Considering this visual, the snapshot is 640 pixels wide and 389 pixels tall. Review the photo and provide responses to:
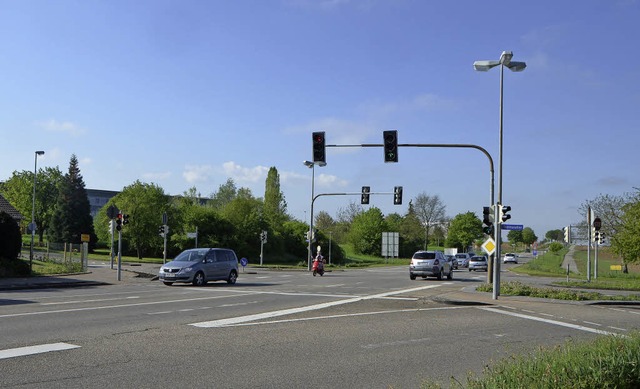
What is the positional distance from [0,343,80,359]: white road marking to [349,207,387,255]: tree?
8897 centimetres

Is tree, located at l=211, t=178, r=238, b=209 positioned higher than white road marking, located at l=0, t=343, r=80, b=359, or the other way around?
tree, located at l=211, t=178, r=238, b=209

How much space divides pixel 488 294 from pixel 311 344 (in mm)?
14039

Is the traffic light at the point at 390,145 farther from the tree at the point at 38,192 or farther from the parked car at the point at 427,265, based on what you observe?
the tree at the point at 38,192

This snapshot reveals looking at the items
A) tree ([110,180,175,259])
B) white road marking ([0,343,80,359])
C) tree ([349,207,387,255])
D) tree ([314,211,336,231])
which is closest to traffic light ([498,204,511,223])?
white road marking ([0,343,80,359])

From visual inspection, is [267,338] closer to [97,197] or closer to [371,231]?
[371,231]

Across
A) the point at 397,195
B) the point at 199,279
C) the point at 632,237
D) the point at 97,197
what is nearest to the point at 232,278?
the point at 199,279

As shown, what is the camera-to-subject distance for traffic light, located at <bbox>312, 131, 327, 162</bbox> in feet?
79.3

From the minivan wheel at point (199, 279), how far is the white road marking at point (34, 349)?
1629cm

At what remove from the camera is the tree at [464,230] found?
122 meters

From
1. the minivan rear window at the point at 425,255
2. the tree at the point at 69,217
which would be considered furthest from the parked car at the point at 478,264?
the tree at the point at 69,217

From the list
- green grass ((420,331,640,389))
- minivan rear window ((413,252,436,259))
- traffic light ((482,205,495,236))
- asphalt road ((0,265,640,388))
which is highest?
traffic light ((482,205,495,236))

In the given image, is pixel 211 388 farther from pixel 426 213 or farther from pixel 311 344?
pixel 426 213

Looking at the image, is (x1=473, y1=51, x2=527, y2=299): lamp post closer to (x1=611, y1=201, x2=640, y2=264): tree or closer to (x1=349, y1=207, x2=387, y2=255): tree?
(x1=611, y1=201, x2=640, y2=264): tree

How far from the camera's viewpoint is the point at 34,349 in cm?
877
